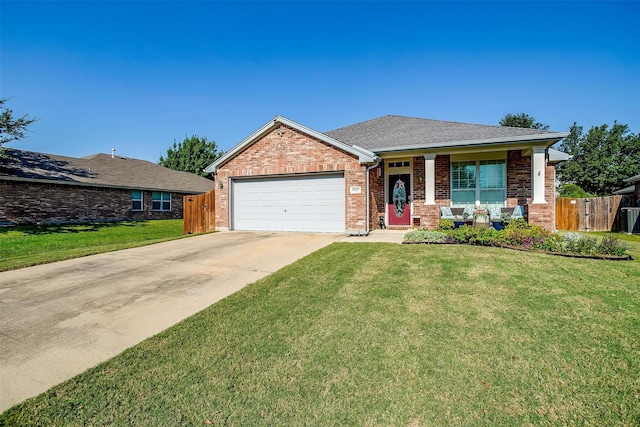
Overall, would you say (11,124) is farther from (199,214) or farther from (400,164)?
(400,164)

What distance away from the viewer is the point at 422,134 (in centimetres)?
1261

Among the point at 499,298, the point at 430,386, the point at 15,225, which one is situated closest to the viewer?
the point at 430,386

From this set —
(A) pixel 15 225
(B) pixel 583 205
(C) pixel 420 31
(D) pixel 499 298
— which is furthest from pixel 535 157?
(A) pixel 15 225

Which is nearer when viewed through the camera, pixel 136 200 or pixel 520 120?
pixel 136 200

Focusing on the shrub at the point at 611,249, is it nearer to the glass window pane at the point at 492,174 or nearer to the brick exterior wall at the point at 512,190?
the brick exterior wall at the point at 512,190

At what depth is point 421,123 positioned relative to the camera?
14.7 m

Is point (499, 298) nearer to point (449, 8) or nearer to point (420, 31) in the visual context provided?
point (449, 8)

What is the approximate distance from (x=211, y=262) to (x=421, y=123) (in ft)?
39.1

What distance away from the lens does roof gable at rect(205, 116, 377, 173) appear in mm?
10863

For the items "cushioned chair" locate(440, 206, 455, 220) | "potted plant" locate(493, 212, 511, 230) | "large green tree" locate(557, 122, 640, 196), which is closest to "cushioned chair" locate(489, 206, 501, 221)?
"potted plant" locate(493, 212, 511, 230)

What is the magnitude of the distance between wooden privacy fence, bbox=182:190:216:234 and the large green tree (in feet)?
143

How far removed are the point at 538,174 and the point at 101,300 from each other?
12227mm

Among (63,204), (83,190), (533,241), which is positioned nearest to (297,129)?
(533,241)

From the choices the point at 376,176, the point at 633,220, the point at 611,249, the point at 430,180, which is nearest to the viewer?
the point at 611,249
